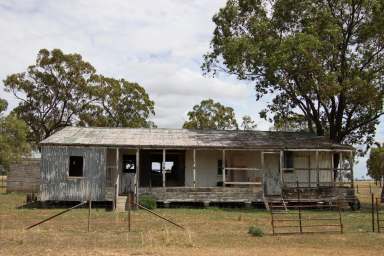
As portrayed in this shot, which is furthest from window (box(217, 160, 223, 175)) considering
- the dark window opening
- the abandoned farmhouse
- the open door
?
the dark window opening

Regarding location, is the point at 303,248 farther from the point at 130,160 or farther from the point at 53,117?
the point at 53,117

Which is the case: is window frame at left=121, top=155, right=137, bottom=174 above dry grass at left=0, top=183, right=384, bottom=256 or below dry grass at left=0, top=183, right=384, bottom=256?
above

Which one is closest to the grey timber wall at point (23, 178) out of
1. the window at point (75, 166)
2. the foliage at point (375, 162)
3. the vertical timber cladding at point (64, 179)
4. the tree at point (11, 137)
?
the tree at point (11, 137)

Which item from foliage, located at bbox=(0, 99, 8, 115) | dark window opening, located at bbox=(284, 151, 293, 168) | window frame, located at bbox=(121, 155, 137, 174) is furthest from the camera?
foliage, located at bbox=(0, 99, 8, 115)

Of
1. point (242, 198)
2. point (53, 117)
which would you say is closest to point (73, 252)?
point (242, 198)

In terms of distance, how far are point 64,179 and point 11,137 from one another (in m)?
24.0

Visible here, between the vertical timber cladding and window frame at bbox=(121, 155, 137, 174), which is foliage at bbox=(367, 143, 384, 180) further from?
the vertical timber cladding

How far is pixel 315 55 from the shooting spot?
2877 centimetres

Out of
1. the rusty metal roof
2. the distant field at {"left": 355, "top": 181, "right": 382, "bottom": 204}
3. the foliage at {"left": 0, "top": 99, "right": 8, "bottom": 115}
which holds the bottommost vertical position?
the distant field at {"left": 355, "top": 181, "right": 382, "bottom": 204}

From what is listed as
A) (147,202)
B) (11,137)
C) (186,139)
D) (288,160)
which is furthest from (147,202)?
(11,137)

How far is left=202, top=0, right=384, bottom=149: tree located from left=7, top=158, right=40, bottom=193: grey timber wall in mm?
17699

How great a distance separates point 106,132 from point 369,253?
64.2ft

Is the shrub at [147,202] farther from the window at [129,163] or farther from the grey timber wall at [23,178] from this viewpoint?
the grey timber wall at [23,178]

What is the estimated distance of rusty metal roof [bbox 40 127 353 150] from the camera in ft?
91.3
